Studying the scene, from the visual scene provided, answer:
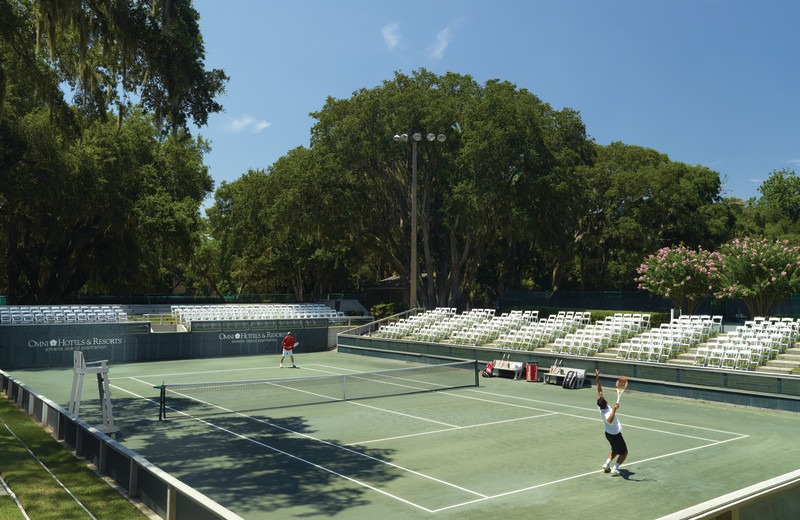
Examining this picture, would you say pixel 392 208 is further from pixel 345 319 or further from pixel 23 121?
pixel 23 121

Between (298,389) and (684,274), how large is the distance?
2025 cm

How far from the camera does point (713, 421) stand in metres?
18.2

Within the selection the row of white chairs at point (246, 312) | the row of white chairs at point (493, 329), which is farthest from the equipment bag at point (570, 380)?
the row of white chairs at point (246, 312)

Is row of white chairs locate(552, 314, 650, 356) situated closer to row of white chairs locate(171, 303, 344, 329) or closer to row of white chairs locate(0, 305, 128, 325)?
row of white chairs locate(171, 303, 344, 329)

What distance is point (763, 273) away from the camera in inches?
1168

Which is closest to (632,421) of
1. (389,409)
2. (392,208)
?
(389,409)

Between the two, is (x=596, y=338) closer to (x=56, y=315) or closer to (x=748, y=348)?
(x=748, y=348)

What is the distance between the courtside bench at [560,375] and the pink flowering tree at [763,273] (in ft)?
33.4

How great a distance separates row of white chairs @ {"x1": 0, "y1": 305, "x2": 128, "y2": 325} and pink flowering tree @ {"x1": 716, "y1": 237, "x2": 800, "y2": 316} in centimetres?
3082

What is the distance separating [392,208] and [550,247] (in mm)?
11571

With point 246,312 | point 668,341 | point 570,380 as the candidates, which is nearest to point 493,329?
point 570,380

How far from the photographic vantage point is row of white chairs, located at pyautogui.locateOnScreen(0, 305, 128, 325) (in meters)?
32.9

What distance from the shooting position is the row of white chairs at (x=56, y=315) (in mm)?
32906

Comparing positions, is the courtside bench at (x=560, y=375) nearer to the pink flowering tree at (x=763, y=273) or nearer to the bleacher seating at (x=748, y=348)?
the bleacher seating at (x=748, y=348)
